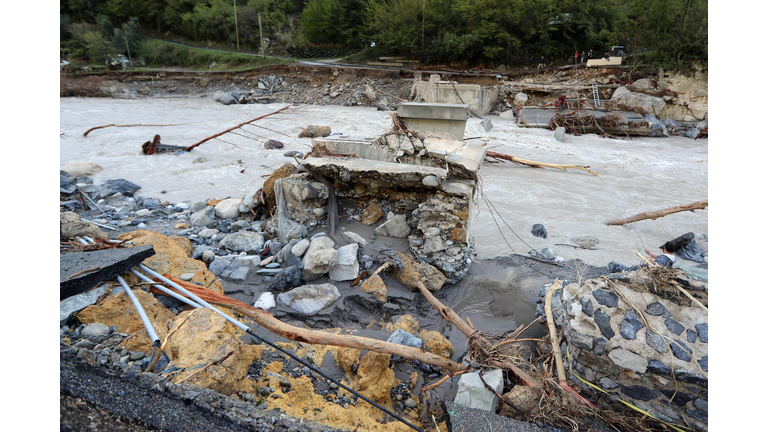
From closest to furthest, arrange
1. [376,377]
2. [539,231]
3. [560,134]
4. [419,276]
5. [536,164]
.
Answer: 1. [376,377]
2. [419,276]
3. [539,231]
4. [536,164]
5. [560,134]

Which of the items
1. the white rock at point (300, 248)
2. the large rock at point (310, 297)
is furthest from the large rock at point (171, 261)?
the white rock at point (300, 248)

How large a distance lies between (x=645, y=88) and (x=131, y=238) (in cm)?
2129

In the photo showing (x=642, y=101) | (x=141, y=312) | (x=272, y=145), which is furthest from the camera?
(x=642, y=101)

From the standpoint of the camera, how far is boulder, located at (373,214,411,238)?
5336mm

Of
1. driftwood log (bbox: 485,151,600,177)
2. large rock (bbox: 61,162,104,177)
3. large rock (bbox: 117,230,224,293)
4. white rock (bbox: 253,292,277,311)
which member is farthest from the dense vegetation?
large rock (bbox: 61,162,104,177)

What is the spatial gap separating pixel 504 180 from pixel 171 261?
801 cm

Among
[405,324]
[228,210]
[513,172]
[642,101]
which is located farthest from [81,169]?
[642,101]

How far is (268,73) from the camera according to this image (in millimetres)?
25312

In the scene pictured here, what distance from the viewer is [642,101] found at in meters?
17.2

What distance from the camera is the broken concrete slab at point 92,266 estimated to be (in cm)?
305

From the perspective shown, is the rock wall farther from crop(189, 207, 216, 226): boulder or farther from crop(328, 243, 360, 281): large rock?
crop(189, 207, 216, 226): boulder

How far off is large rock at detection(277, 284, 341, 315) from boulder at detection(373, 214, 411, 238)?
128 centimetres

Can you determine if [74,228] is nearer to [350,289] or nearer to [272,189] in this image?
[272,189]

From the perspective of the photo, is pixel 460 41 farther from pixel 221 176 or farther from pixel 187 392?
pixel 187 392
